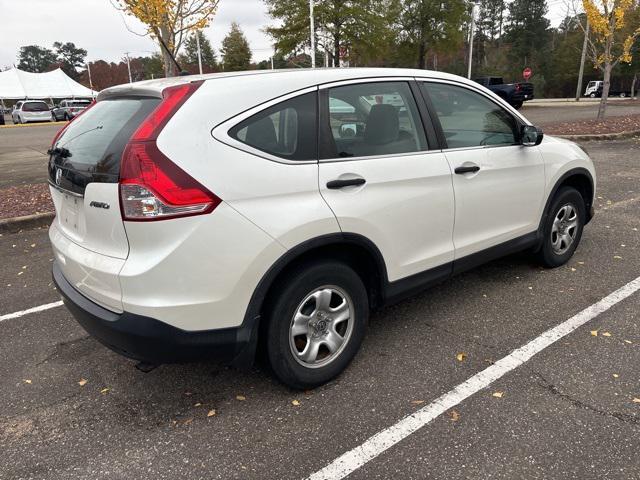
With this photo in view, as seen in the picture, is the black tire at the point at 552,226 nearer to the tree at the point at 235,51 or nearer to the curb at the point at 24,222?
the curb at the point at 24,222

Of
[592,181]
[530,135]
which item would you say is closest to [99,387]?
[530,135]

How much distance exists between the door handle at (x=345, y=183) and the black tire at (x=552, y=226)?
87.1 inches

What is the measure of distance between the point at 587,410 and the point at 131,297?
237cm

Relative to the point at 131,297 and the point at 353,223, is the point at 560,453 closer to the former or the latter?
the point at 353,223

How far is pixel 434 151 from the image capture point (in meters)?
3.20

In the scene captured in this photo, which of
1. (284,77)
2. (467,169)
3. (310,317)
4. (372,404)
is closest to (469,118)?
(467,169)

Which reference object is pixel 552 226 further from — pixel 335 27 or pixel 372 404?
pixel 335 27

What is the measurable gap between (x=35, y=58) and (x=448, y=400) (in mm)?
142637

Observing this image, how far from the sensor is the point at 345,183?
2.67 metres

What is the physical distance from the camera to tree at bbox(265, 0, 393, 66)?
1064 inches

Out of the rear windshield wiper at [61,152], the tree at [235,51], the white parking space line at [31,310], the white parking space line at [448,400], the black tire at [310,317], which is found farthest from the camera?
the tree at [235,51]

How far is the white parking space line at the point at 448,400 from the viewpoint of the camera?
2.30 meters

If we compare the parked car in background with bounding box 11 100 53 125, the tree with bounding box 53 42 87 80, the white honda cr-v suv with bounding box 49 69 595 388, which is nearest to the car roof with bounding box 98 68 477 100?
the white honda cr-v suv with bounding box 49 69 595 388

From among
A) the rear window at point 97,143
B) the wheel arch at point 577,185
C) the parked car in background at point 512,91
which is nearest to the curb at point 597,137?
the wheel arch at point 577,185
